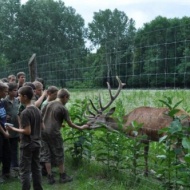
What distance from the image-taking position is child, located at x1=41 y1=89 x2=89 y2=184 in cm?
681

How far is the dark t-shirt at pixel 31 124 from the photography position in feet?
18.9

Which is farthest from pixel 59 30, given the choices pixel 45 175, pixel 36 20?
pixel 45 175

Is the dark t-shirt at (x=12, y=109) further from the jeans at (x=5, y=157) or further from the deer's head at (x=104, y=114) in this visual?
the deer's head at (x=104, y=114)

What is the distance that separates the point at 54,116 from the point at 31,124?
1.02 metres

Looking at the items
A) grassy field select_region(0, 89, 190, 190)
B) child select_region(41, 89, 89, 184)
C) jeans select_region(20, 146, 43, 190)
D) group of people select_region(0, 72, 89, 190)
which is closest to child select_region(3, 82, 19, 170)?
group of people select_region(0, 72, 89, 190)

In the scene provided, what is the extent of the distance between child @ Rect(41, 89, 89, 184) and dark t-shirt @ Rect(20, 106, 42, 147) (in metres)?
0.91

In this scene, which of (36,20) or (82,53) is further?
(36,20)

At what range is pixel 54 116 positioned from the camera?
22.4 ft

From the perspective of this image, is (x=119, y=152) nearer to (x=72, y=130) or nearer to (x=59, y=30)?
(x=72, y=130)

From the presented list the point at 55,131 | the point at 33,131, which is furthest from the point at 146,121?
the point at 33,131

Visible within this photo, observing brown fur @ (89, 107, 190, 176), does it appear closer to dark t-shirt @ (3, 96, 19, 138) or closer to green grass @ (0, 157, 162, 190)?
green grass @ (0, 157, 162, 190)

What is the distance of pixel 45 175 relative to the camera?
7.41m

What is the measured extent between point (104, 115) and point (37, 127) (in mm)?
2368

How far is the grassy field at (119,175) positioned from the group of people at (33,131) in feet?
0.80
